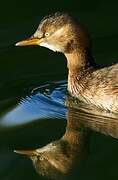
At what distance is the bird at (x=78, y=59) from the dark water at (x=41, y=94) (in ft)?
0.50

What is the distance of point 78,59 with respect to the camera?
839cm

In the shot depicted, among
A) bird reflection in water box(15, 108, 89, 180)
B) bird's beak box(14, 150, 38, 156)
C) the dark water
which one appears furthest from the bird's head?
bird's beak box(14, 150, 38, 156)

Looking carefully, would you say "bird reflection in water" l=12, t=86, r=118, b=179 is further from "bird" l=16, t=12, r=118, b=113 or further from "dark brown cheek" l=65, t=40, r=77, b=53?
"dark brown cheek" l=65, t=40, r=77, b=53

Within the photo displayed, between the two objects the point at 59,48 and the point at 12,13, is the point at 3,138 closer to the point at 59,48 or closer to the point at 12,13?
the point at 59,48

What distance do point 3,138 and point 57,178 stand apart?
109 centimetres

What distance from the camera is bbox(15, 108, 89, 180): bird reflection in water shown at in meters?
6.76

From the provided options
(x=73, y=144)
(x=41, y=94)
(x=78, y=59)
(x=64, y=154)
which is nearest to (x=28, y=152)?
(x=64, y=154)

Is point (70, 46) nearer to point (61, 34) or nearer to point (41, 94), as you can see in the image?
point (61, 34)

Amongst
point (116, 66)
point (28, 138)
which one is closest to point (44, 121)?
point (28, 138)

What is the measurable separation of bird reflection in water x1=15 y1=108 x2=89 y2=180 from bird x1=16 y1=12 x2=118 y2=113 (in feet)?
1.21

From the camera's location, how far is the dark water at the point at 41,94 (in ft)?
22.8

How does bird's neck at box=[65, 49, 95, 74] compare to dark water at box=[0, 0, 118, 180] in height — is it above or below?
above

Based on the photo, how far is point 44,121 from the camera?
7809 mm

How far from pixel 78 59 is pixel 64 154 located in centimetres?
152
